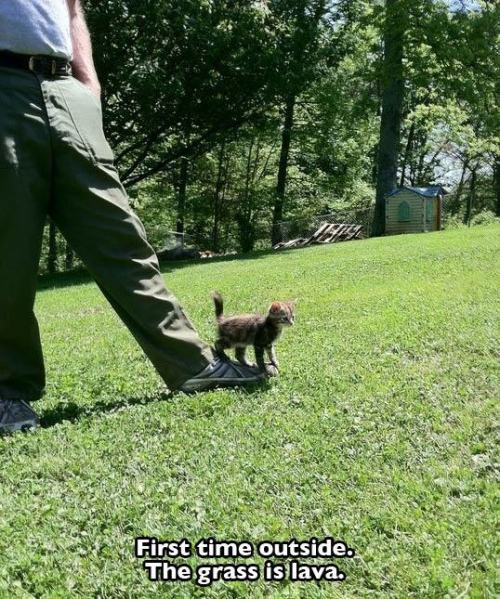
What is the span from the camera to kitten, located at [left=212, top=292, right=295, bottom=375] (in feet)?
15.3

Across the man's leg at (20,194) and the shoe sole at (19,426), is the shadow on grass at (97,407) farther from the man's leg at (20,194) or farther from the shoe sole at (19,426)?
the man's leg at (20,194)

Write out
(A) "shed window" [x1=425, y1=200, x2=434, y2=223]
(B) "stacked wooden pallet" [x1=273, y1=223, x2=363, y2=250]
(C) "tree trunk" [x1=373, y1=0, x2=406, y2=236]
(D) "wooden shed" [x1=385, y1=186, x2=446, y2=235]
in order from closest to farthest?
(C) "tree trunk" [x1=373, y1=0, x2=406, y2=236] → (D) "wooden shed" [x1=385, y1=186, x2=446, y2=235] → (A) "shed window" [x1=425, y1=200, x2=434, y2=223] → (B) "stacked wooden pallet" [x1=273, y1=223, x2=363, y2=250]

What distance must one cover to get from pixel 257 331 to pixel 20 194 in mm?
1913

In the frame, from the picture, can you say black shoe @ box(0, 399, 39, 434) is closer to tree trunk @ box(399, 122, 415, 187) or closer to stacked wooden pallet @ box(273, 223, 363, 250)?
stacked wooden pallet @ box(273, 223, 363, 250)

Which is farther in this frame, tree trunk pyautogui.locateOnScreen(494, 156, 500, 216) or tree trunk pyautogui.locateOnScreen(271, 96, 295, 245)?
tree trunk pyautogui.locateOnScreen(494, 156, 500, 216)

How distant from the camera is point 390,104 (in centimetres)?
2500

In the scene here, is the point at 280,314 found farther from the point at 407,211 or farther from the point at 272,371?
the point at 407,211

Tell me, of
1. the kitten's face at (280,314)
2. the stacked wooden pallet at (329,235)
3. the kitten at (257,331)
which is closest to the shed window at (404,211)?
the stacked wooden pallet at (329,235)

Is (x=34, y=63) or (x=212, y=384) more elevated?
(x=34, y=63)

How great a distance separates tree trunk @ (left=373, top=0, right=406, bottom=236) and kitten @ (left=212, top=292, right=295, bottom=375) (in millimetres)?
20699

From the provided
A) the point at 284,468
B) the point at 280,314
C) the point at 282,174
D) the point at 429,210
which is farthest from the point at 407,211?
the point at 284,468

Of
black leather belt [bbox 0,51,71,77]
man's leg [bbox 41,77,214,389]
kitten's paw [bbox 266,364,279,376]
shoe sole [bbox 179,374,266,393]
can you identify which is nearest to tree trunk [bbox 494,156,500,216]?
kitten's paw [bbox 266,364,279,376]

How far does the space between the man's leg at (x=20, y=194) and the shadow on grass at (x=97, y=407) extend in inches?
12.4

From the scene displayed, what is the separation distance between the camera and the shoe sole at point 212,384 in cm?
385
